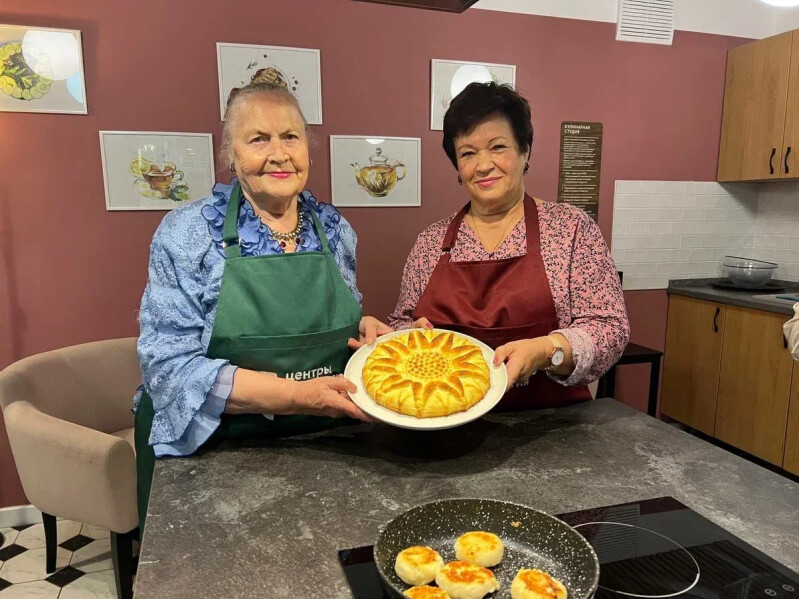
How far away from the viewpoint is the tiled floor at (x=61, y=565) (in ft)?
7.45

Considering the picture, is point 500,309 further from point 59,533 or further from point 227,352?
point 59,533

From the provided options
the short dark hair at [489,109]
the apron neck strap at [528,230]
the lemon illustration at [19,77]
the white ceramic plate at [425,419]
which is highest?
the lemon illustration at [19,77]

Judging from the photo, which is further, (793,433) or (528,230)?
(793,433)

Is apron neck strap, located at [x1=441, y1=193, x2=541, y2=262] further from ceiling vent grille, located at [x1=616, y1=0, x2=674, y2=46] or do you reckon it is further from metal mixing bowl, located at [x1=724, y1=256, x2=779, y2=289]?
metal mixing bowl, located at [x1=724, y1=256, x2=779, y2=289]

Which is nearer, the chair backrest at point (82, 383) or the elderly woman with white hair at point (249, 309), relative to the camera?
the elderly woman with white hair at point (249, 309)

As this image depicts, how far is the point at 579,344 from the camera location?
Result: 4.84 ft

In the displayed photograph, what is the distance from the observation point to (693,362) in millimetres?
3564

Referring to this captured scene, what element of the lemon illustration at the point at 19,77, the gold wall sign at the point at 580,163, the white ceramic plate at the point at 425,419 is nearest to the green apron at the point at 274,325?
the white ceramic plate at the point at 425,419

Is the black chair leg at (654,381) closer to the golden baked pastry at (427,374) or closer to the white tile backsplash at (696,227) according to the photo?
the white tile backsplash at (696,227)

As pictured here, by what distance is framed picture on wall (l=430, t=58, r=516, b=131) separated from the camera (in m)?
3.02

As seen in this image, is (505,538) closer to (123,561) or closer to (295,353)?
(295,353)

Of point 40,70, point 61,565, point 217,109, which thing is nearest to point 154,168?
point 217,109

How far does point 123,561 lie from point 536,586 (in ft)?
6.12

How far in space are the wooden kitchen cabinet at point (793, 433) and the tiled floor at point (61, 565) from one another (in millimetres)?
3334
